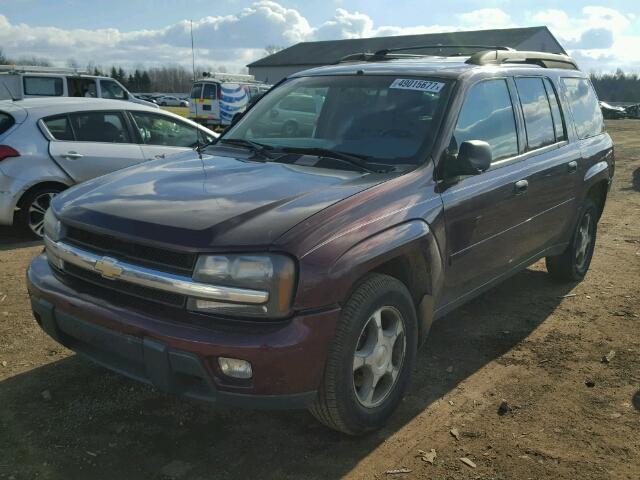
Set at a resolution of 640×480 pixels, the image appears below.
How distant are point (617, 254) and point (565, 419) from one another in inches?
162

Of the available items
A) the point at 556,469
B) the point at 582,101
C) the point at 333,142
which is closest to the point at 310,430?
the point at 556,469

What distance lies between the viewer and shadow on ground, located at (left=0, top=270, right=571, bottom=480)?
2859mm

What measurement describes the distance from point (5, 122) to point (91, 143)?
0.88 metres

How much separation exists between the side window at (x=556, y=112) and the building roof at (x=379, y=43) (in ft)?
138

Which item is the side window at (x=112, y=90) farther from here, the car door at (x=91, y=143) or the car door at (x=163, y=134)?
the car door at (x=91, y=143)

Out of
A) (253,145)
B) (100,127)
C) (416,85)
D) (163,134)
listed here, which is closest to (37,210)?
(100,127)

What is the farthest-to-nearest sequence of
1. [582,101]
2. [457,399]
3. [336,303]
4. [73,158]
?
[73,158]
[582,101]
[457,399]
[336,303]

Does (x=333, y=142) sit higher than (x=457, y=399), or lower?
higher

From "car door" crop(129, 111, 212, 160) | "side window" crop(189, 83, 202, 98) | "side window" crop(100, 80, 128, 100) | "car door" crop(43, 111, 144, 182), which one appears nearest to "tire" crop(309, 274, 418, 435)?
"car door" crop(129, 111, 212, 160)

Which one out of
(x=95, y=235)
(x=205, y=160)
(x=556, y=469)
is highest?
(x=205, y=160)

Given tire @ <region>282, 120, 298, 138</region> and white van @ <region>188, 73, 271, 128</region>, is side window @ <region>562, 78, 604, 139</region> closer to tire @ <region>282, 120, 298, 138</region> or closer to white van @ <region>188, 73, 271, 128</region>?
tire @ <region>282, 120, 298, 138</region>

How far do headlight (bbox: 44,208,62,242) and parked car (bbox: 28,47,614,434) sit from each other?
14mm

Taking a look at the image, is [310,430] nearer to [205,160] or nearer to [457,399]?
[457,399]

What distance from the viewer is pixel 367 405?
10.0 ft
